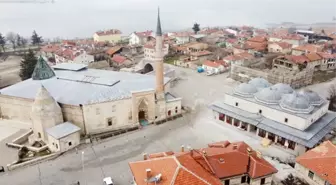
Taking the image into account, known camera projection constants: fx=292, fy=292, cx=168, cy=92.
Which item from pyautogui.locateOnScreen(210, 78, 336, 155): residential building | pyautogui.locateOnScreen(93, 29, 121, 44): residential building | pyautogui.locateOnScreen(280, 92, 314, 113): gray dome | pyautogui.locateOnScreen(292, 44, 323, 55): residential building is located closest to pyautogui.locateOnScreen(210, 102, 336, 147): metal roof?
pyautogui.locateOnScreen(210, 78, 336, 155): residential building

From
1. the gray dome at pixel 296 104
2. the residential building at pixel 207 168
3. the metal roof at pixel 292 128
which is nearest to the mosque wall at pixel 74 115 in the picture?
the residential building at pixel 207 168

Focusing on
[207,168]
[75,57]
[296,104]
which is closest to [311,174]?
[296,104]

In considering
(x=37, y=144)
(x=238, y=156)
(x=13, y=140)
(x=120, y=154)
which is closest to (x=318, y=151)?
(x=238, y=156)

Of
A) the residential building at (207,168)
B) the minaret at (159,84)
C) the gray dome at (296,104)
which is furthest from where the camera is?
the minaret at (159,84)

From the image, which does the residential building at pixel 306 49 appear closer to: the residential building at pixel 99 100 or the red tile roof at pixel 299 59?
the red tile roof at pixel 299 59

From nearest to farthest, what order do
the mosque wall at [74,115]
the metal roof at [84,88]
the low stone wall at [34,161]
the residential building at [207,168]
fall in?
1. the residential building at [207,168]
2. the low stone wall at [34,161]
3. the mosque wall at [74,115]
4. the metal roof at [84,88]

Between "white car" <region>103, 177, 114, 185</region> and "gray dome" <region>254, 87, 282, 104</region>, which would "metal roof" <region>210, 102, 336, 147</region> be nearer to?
"gray dome" <region>254, 87, 282, 104</region>
